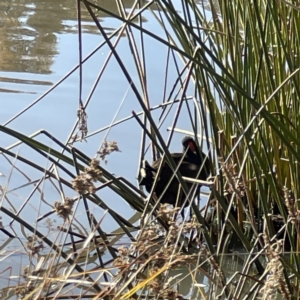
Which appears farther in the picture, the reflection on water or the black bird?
the reflection on water

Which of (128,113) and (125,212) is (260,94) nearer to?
(125,212)

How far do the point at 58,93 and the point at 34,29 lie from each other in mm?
1258

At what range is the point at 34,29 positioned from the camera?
4.33m

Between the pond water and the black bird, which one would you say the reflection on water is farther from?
the black bird

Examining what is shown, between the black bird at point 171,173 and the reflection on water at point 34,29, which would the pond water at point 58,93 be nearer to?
the reflection on water at point 34,29

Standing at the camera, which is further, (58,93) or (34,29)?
(34,29)

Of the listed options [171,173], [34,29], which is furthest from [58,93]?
[34,29]

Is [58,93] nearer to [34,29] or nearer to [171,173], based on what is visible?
[171,173]

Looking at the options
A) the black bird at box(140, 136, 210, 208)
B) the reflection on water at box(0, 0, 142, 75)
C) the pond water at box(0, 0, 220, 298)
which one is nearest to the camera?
the black bird at box(140, 136, 210, 208)

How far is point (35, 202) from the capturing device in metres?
2.21

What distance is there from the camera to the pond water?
7.42 feet

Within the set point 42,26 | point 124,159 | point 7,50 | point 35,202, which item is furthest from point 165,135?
point 42,26

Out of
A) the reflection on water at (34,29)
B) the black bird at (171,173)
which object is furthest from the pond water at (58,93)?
the black bird at (171,173)

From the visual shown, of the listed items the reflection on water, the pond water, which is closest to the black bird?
the pond water
